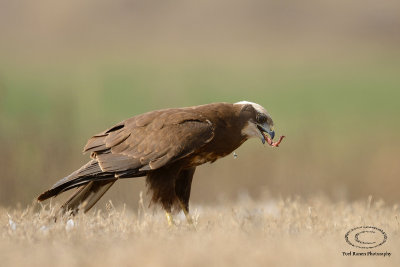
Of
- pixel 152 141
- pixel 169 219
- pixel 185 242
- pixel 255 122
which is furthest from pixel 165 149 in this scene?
pixel 185 242

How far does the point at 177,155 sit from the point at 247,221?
3.69 feet

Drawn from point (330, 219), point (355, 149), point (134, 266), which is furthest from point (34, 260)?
point (355, 149)

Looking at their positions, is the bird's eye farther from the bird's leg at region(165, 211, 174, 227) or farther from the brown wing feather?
the bird's leg at region(165, 211, 174, 227)

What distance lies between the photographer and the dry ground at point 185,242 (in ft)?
18.2

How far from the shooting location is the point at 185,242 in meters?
6.05

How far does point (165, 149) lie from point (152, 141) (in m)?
0.22

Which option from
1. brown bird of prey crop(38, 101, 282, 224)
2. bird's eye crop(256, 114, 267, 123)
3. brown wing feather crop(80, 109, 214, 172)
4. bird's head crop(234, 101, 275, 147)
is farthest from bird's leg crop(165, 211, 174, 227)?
bird's eye crop(256, 114, 267, 123)

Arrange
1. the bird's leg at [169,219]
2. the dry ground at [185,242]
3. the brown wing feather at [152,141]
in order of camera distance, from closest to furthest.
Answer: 1. the dry ground at [185,242]
2. the bird's leg at [169,219]
3. the brown wing feather at [152,141]

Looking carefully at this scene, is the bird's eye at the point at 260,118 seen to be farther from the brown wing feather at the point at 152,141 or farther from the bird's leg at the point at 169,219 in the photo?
the bird's leg at the point at 169,219

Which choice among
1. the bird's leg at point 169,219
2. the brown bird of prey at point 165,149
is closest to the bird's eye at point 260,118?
the brown bird of prey at point 165,149

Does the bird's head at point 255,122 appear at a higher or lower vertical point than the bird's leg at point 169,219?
higher

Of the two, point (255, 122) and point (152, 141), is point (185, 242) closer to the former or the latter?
point (152, 141)

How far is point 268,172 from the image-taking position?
518 inches

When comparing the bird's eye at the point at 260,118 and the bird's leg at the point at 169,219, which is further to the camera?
the bird's eye at the point at 260,118
